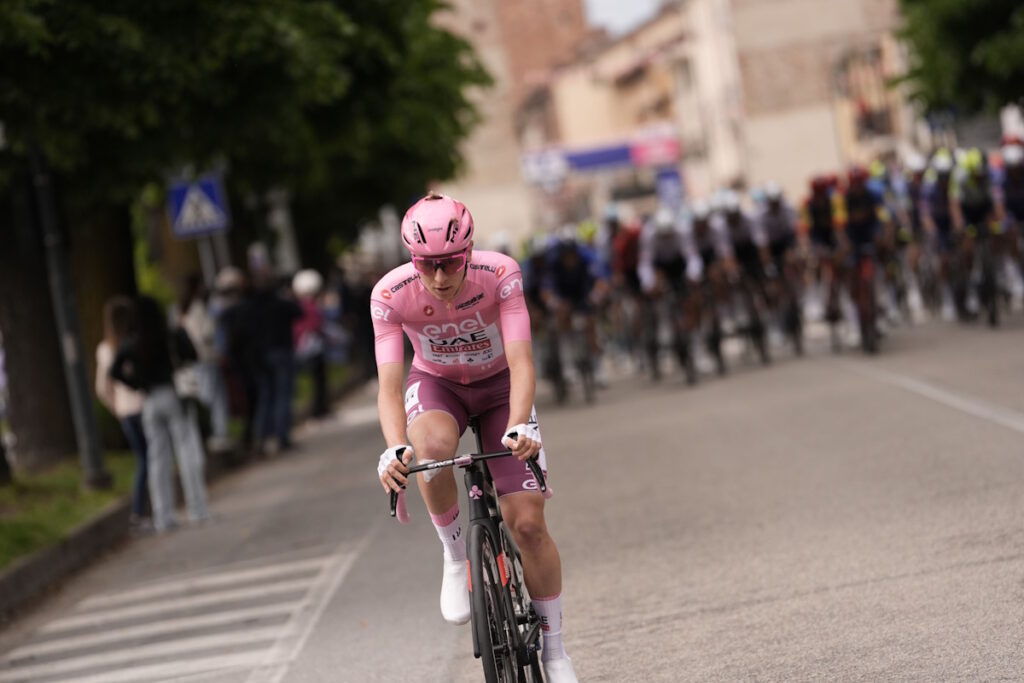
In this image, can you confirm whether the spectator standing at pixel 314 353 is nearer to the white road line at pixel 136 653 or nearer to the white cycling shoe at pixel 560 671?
the white road line at pixel 136 653

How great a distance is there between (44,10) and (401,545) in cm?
620

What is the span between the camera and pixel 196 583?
11.7 meters

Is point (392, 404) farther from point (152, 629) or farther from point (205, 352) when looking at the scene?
point (205, 352)

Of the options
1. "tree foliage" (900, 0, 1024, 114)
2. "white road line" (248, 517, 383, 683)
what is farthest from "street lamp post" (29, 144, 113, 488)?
"tree foliage" (900, 0, 1024, 114)

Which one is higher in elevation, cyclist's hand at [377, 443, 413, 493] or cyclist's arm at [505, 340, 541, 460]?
cyclist's arm at [505, 340, 541, 460]

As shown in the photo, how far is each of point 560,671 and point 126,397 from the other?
32.1 ft

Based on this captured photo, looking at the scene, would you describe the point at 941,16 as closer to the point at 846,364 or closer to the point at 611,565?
the point at 846,364

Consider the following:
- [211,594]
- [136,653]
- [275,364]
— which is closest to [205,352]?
[275,364]

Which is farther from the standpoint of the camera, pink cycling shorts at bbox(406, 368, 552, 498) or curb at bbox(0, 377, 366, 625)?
curb at bbox(0, 377, 366, 625)

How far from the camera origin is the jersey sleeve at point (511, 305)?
627cm

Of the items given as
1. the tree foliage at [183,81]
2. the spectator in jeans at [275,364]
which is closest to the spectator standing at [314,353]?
the tree foliage at [183,81]

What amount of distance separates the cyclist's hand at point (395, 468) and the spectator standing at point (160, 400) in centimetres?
930

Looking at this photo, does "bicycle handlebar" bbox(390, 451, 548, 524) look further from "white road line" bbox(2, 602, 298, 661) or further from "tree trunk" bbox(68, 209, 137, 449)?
"tree trunk" bbox(68, 209, 137, 449)

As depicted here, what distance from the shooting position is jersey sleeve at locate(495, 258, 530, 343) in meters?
6.27
